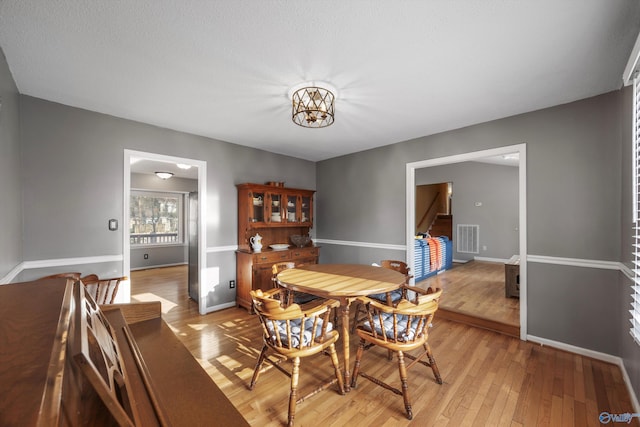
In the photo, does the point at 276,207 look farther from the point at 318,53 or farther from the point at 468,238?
the point at 468,238

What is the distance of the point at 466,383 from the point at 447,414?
0.44 m

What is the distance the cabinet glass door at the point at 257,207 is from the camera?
3914mm

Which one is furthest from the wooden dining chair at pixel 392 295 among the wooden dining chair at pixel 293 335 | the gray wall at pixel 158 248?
the gray wall at pixel 158 248

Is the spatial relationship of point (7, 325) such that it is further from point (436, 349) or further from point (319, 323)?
point (436, 349)

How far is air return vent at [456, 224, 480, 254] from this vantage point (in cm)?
707

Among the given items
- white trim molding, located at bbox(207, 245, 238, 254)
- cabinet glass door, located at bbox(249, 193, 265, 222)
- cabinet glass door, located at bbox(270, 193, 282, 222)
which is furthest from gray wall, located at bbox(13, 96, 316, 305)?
cabinet glass door, located at bbox(270, 193, 282, 222)

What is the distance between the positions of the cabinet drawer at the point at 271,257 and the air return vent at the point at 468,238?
542cm

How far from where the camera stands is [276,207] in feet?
13.9

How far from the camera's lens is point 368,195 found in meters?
4.33

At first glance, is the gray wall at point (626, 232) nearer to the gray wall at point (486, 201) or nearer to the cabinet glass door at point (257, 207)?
the cabinet glass door at point (257, 207)

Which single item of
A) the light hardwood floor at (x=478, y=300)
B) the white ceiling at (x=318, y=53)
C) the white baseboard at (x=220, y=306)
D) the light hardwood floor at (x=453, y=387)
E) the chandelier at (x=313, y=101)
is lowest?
the light hardwood floor at (x=453, y=387)

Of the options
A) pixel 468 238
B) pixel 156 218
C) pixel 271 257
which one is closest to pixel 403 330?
pixel 271 257

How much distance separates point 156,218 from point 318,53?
6795mm

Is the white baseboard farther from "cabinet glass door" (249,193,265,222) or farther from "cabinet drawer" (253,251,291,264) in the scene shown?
"cabinet glass door" (249,193,265,222)
